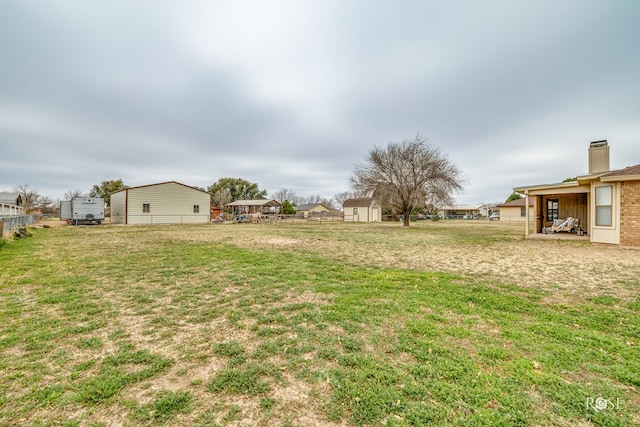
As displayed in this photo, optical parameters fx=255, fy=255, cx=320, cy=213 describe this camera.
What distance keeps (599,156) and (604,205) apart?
374 cm

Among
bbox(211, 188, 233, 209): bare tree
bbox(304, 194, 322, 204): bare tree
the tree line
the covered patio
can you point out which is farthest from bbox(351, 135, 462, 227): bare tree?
bbox(304, 194, 322, 204): bare tree

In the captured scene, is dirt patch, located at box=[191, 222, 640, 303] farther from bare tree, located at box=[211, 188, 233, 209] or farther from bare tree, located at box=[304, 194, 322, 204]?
bare tree, located at box=[304, 194, 322, 204]

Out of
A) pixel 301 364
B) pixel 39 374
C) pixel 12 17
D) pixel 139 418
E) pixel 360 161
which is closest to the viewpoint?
pixel 139 418

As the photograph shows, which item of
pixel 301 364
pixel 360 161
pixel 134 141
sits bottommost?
pixel 301 364

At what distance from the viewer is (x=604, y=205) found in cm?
1020

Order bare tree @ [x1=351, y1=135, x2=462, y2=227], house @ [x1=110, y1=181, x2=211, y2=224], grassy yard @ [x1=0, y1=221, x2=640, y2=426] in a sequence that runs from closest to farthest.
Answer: grassy yard @ [x1=0, y1=221, x2=640, y2=426]
bare tree @ [x1=351, y1=135, x2=462, y2=227]
house @ [x1=110, y1=181, x2=211, y2=224]

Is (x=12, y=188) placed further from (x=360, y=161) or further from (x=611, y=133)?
(x=611, y=133)

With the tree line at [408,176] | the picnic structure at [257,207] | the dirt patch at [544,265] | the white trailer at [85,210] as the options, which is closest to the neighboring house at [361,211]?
the picnic structure at [257,207]

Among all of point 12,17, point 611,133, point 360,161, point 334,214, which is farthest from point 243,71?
point 334,214

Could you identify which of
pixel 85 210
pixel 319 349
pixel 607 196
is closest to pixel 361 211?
pixel 607 196

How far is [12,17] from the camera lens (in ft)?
30.3

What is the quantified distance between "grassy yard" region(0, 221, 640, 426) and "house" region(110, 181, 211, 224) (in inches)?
947

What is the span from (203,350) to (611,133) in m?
25.3

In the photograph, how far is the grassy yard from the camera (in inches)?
71.3
